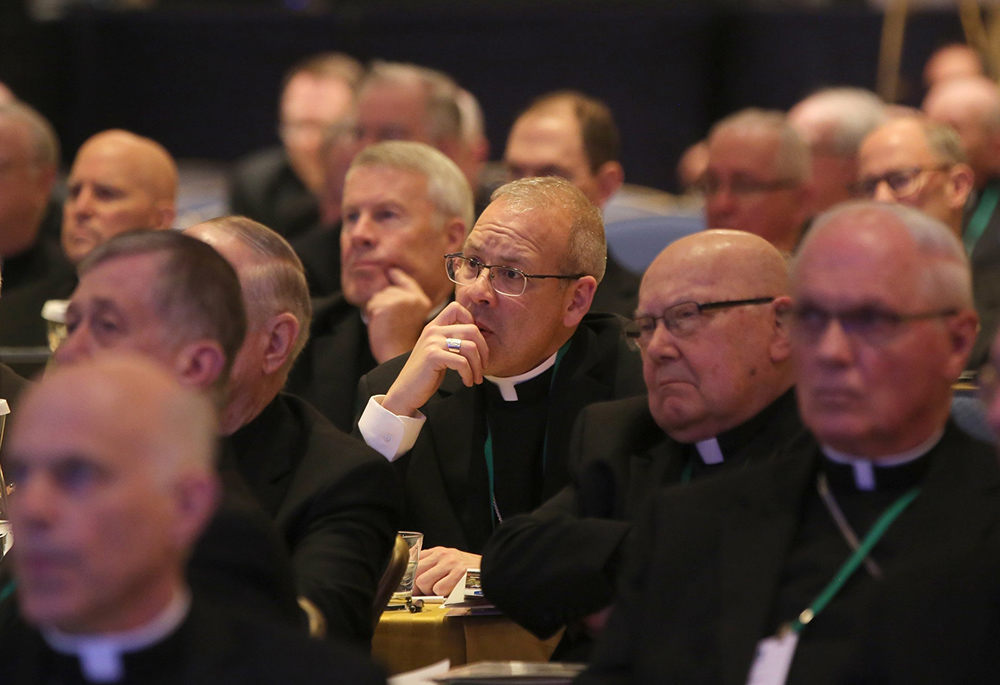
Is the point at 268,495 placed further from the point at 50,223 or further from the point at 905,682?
the point at 50,223

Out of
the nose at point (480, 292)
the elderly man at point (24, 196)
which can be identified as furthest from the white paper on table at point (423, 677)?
the elderly man at point (24, 196)

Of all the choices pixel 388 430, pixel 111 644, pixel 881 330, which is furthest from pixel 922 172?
pixel 111 644

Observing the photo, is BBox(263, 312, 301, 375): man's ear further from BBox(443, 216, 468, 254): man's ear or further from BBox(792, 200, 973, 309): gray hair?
BBox(443, 216, 468, 254): man's ear

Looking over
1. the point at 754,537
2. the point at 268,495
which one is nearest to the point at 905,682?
the point at 754,537

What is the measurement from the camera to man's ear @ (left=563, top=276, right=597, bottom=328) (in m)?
3.82

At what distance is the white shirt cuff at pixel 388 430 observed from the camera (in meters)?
3.55

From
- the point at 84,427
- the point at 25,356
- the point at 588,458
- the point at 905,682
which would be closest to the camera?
the point at 84,427

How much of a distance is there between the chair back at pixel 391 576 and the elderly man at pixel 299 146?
4931mm

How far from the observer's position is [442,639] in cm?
296

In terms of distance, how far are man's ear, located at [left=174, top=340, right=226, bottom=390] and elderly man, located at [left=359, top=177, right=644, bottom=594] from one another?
110 cm

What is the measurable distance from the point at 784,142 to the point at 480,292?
2.27 meters

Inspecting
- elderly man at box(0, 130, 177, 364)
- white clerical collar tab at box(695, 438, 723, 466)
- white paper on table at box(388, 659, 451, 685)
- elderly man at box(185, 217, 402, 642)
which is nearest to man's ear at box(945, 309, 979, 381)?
white clerical collar tab at box(695, 438, 723, 466)

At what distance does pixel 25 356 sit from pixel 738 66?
5.76 meters

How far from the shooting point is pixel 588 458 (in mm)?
3111
